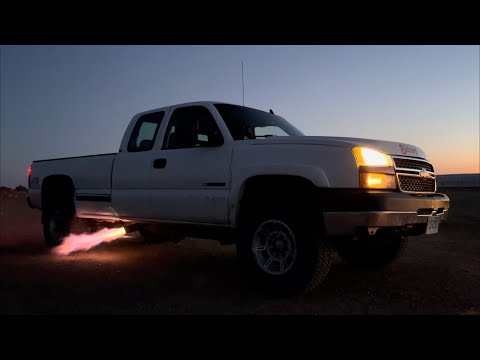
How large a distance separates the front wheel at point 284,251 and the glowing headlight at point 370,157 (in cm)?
72

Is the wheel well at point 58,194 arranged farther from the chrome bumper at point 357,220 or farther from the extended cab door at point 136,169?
the chrome bumper at point 357,220

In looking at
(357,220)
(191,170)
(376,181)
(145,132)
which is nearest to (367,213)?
(357,220)

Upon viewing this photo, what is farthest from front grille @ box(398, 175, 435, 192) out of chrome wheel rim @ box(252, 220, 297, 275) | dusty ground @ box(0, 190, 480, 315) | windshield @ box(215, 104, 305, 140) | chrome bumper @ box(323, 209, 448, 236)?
windshield @ box(215, 104, 305, 140)

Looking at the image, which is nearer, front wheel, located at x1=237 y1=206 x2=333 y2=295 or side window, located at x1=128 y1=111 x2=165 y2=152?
front wheel, located at x1=237 y1=206 x2=333 y2=295

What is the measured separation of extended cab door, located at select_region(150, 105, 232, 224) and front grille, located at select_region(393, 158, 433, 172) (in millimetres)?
1730

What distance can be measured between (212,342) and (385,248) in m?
3.85

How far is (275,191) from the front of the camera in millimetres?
A: 4566

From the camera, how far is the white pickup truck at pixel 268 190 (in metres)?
4.12

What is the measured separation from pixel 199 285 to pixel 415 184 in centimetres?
255

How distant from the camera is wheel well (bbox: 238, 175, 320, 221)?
4.34m

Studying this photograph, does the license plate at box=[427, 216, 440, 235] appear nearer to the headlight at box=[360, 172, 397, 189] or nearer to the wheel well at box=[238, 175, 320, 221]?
the headlight at box=[360, 172, 397, 189]
